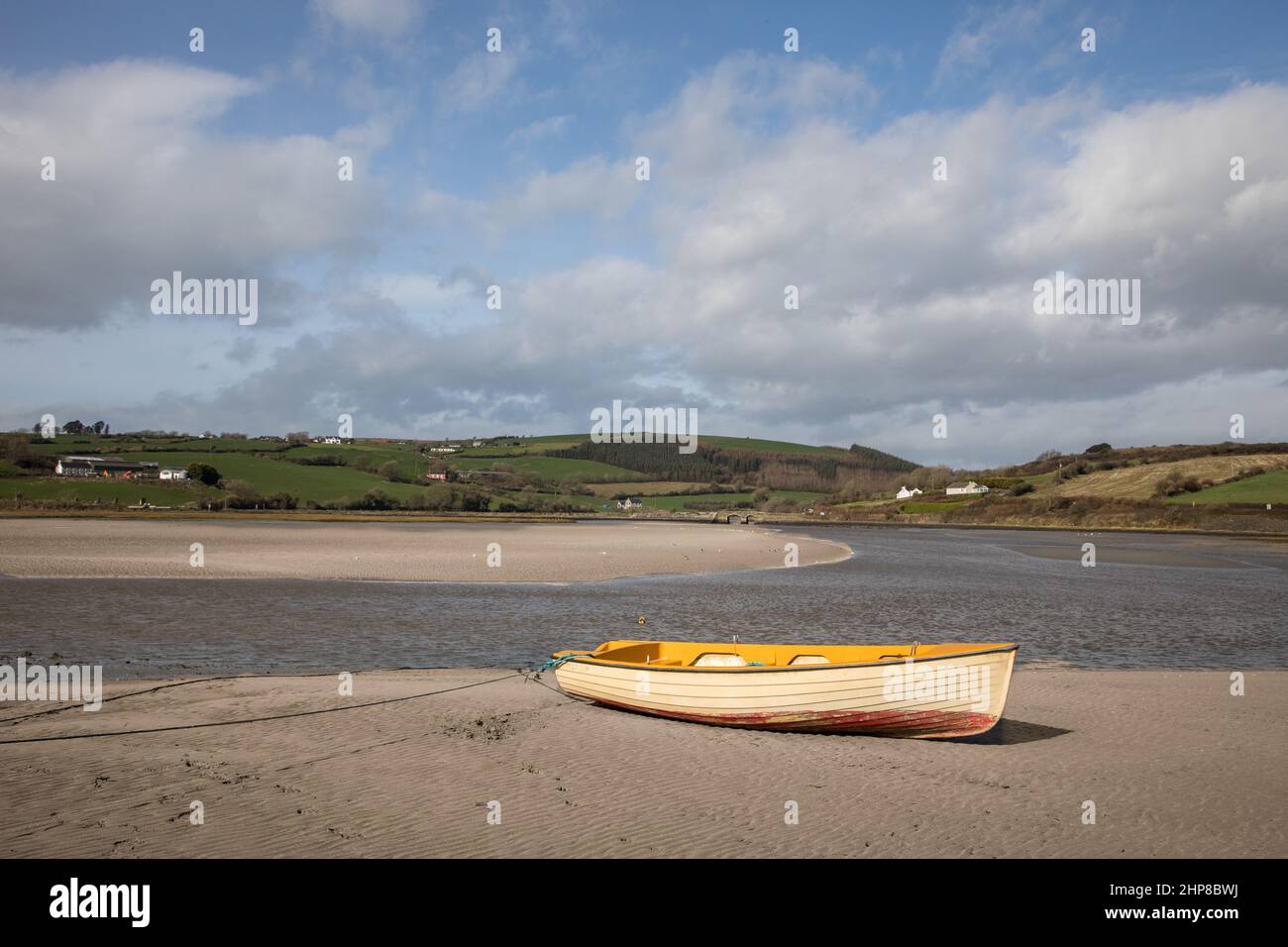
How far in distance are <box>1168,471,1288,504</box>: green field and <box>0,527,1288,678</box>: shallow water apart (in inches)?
2186

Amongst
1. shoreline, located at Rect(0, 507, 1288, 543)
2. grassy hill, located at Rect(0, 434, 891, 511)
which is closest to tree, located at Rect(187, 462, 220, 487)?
grassy hill, located at Rect(0, 434, 891, 511)

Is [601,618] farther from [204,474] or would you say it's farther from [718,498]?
[718,498]

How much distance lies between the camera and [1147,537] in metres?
75.6

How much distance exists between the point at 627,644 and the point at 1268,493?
93.5m

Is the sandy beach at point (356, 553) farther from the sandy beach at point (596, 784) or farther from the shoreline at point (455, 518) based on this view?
the sandy beach at point (596, 784)

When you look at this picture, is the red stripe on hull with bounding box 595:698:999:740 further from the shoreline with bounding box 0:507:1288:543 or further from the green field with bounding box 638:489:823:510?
the green field with bounding box 638:489:823:510

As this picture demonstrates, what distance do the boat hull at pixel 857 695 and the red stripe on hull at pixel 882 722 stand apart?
0.04 feet

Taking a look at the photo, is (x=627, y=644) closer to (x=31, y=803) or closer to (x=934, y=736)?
(x=934, y=736)

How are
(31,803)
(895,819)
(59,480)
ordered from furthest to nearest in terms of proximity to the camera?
(59,480), (895,819), (31,803)

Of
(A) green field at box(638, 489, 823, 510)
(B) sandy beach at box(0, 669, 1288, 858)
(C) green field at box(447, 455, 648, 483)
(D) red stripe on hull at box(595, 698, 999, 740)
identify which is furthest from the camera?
(A) green field at box(638, 489, 823, 510)

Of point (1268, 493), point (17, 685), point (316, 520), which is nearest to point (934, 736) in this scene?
point (17, 685)

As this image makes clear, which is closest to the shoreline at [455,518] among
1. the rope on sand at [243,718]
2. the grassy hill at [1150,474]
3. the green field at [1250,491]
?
the green field at [1250,491]

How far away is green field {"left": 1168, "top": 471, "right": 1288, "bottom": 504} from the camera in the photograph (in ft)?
272
